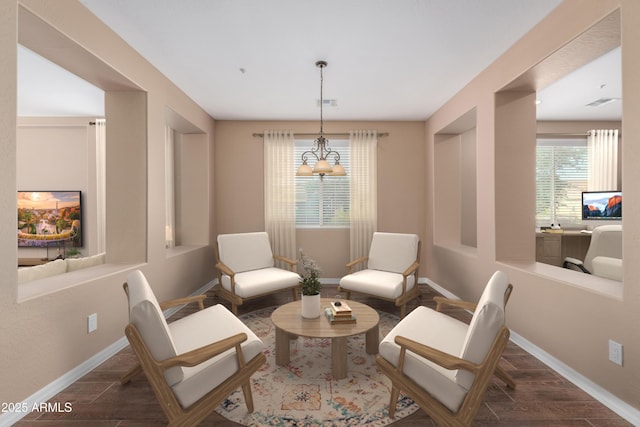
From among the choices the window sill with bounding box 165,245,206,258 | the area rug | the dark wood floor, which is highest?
the window sill with bounding box 165,245,206,258

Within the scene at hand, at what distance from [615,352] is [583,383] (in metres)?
0.39

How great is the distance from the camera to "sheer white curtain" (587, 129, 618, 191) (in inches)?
193

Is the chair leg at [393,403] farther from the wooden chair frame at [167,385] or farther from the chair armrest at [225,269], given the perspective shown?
the chair armrest at [225,269]

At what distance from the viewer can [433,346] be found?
6.21 feet

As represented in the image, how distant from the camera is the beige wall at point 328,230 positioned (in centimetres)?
494

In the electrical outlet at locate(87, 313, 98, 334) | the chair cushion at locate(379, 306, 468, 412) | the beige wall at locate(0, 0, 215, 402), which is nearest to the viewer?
the chair cushion at locate(379, 306, 468, 412)

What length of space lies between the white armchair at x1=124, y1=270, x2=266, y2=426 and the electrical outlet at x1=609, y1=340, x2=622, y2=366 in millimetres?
2266

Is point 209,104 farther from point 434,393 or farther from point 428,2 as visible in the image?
point 434,393

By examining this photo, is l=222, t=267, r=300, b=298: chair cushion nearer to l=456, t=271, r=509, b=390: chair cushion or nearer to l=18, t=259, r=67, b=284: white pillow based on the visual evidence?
l=18, t=259, r=67, b=284: white pillow

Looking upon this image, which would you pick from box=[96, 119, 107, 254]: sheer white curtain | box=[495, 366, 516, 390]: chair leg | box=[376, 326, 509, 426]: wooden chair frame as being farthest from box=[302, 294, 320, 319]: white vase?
box=[96, 119, 107, 254]: sheer white curtain

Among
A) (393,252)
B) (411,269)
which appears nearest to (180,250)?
(393,252)

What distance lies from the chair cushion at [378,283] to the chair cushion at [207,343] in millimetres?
1738

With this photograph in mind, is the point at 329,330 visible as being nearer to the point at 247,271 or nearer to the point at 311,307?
the point at 311,307

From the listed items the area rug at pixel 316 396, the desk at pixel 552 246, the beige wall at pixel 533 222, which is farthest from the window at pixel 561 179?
the area rug at pixel 316 396
